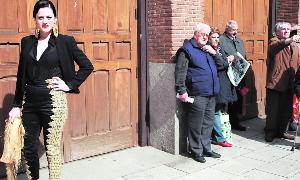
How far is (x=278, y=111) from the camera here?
7133mm

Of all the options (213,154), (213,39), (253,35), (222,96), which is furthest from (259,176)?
(253,35)

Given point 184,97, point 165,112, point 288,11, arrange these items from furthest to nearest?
point 288,11
point 165,112
point 184,97

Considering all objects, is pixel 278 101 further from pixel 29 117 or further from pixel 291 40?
pixel 29 117

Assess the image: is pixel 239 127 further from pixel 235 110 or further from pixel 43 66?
pixel 43 66

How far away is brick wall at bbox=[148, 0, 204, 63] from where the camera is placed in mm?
6023

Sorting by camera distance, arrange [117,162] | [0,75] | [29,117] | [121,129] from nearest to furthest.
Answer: [29,117] < [0,75] < [117,162] < [121,129]

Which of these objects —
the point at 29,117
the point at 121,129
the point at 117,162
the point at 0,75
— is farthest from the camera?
the point at 121,129

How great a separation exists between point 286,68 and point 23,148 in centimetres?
445

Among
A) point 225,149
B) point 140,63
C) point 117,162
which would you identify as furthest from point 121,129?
point 225,149

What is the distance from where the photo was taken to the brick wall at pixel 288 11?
343 inches

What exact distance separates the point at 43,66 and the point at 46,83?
0.16 m

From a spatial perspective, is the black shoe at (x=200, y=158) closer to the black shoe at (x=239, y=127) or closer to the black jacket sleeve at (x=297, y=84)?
the black jacket sleeve at (x=297, y=84)

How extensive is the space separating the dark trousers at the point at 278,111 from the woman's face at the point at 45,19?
14.0 ft

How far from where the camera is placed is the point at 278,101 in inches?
276
